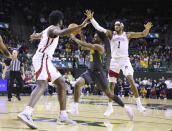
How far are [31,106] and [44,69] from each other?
2.03 ft

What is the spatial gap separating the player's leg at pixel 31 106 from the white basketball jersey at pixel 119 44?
8.70 ft

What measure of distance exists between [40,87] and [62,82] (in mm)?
412

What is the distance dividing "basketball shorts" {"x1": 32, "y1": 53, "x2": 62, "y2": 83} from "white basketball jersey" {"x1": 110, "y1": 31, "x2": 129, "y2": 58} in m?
2.45

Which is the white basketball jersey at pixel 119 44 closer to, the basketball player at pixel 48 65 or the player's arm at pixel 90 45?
the player's arm at pixel 90 45

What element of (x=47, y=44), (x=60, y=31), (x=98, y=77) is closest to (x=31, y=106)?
(x=47, y=44)

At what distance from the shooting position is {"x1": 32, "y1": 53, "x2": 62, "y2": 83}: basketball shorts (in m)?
4.75

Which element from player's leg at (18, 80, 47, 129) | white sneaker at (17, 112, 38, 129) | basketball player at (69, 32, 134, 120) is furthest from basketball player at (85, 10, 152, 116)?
white sneaker at (17, 112, 38, 129)

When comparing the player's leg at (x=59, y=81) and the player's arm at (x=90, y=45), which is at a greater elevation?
the player's arm at (x=90, y=45)

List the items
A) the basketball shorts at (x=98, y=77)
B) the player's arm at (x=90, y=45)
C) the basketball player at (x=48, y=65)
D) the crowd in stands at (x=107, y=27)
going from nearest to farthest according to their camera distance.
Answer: the basketball player at (x=48, y=65) → the player's arm at (x=90, y=45) → the basketball shorts at (x=98, y=77) → the crowd in stands at (x=107, y=27)

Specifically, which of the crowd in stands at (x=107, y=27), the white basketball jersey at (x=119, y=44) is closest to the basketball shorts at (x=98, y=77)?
the white basketball jersey at (x=119, y=44)

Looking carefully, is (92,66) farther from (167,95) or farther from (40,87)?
(167,95)

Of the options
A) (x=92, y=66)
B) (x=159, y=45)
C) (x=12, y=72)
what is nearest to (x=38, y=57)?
(x=92, y=66)

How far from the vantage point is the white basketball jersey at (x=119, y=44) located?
6.88 meters

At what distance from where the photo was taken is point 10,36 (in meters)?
22.6
